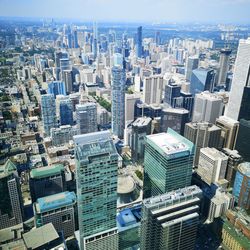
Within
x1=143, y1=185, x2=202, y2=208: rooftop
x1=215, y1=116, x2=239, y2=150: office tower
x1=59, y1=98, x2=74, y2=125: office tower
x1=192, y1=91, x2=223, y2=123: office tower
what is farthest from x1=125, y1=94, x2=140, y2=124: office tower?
x1=143, y1=185, x2=202, y2=208: rooftop

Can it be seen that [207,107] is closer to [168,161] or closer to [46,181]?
[168,161]

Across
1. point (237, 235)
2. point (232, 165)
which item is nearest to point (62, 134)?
point (232, 165)

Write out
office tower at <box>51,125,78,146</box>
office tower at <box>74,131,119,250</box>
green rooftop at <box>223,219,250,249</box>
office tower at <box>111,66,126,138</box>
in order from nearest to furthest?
office tower at <box>74,131,119,250</box> < green rooftop at <box>223,219,250,249</box> < office tower at <box>51,125,78,146</box> < office tower at <box>111,66,126,138</box>

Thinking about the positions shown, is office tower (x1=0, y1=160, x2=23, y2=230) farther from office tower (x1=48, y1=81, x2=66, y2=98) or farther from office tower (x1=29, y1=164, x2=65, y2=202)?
office tower (x1=48, y1=81, x2=66, y2=98)

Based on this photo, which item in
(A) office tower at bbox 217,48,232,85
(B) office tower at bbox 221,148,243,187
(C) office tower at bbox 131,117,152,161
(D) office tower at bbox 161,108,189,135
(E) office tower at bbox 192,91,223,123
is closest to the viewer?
(B) office tower at bbox 221,148,243,187

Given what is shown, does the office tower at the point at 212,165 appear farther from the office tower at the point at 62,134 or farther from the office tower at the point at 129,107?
the office tower at the point at 62,134

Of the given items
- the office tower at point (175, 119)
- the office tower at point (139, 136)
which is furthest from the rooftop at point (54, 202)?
the office tower at point (175, 119)

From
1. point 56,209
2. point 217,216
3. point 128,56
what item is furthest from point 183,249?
point 128,56
